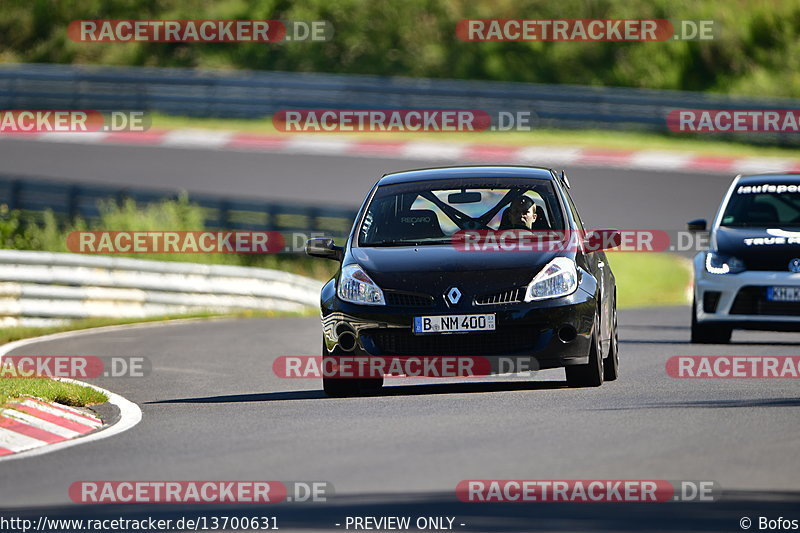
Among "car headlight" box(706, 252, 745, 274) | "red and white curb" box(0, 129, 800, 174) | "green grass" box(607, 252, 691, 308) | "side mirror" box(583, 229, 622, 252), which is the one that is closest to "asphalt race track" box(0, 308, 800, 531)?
"side mirror" box(583, 229, 622, 252)

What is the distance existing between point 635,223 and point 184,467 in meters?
20.7

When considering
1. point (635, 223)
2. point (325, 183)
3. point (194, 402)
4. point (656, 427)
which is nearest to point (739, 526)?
point (656, 427)

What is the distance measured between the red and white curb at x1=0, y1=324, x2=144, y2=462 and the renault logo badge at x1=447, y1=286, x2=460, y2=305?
6.90 feet

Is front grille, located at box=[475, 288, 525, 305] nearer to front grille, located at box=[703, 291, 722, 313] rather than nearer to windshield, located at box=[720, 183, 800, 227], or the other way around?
front grille, located at box=[703, 291, 722, 313]

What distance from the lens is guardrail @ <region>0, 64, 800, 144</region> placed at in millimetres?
34531

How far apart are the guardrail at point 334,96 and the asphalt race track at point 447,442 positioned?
19261mm

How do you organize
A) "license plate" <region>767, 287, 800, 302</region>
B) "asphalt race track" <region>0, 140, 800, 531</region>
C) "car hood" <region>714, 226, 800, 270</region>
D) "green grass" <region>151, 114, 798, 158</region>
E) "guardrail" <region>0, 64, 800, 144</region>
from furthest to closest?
"guardrail" <region>0, 64, 800, 144</region>
"green grass" <region>151, 114, 798, 158</region>
"car hood" <region>714, 226, 800, 270</region>
"license plate" <region>767, 287, 800, 302</region>
"asphalt race track" <region>0, 140, 800, 531</region>

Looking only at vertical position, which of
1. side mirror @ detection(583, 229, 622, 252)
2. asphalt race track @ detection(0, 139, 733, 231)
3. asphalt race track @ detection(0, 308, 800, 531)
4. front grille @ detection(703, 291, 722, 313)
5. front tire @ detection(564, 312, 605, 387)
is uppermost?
asphalt race track @ detection(0, 139, 733, 231)

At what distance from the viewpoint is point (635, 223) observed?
2819 centimetres

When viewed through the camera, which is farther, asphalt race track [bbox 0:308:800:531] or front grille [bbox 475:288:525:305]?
front grille [bbox 475:288:525:305]

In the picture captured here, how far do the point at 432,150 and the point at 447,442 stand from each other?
950 inches

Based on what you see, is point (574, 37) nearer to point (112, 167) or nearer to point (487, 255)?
point (112, 167)

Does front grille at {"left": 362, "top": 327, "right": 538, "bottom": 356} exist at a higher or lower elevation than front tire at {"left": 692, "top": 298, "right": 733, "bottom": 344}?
lower

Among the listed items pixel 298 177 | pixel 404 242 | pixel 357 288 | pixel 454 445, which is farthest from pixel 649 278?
pixel 454 445
